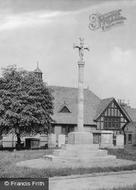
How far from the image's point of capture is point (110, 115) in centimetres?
5638

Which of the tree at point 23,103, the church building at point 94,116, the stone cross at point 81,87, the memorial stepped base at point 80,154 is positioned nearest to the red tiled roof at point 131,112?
the church building at point 94,116

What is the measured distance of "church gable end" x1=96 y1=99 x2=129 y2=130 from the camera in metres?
56.0

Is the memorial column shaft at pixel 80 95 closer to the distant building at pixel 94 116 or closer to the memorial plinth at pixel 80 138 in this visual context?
the memorial plinth at pixel 80 138

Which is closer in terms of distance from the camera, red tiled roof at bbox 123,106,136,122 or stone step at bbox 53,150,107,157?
stone step at bbox 53,150,107,157

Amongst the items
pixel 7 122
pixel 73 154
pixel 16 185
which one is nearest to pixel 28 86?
pixel 7 122

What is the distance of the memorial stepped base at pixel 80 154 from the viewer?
22812 mm

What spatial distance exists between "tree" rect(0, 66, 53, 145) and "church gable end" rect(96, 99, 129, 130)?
18196mm

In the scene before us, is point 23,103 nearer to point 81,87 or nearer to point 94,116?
point 81,87

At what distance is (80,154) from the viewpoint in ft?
77.3

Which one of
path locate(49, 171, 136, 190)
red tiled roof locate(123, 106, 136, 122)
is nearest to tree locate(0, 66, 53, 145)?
path locate(49, 171, 136, 190)

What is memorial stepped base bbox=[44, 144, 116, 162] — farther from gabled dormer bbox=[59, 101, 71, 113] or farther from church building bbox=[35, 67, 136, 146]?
gabled dormer bbox=[59, 101, 71, 113]

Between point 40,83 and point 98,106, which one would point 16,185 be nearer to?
point 40,83

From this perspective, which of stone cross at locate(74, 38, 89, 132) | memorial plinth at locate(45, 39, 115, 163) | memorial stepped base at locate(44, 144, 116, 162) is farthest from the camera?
stone cross at locate(74, 38, 89, 132)

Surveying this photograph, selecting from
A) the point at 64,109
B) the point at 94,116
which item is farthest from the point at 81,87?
Result: the point at 94,116
